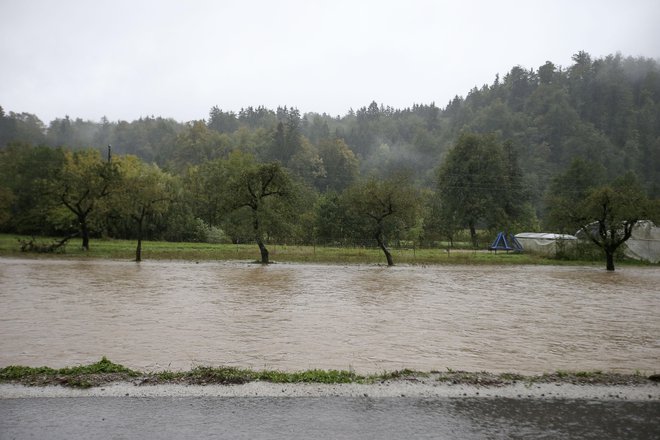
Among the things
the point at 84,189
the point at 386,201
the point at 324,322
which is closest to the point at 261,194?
the point at 386,201

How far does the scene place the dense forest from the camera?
127ft

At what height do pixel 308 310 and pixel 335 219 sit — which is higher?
pixel 335 219

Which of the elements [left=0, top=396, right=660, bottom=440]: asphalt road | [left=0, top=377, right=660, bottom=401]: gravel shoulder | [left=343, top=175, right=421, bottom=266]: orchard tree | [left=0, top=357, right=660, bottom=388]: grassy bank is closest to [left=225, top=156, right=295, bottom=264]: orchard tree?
[left=343, top=175, right=421, bottom=266]: orchard tree

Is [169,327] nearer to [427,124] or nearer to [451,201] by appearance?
[451,201]

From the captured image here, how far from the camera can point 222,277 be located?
86.6 ft

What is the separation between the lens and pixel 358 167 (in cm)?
12350

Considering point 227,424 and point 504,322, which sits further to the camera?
point 504,322

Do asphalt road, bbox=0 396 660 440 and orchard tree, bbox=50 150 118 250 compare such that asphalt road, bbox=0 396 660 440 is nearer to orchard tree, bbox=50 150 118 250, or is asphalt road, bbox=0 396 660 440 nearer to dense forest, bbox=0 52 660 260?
dense forest, bbox=0 52 660 260

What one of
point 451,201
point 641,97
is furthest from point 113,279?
point 641,97

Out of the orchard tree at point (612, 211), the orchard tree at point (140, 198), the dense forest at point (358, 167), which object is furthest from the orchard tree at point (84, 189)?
the orchard tree at point (612, 211)

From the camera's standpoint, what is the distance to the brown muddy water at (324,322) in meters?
9.86

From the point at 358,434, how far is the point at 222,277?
21.5 m

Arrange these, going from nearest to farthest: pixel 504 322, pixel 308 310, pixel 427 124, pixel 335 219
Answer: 1. pixel 504 322
2. pixel 308 310
3. pixel 335 219
4. pixel 427 124

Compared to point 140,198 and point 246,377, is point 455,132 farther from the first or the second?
point 246,377
